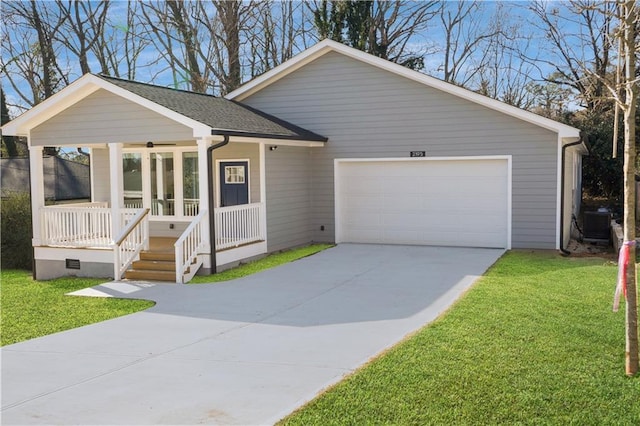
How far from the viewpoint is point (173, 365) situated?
20.3 ft

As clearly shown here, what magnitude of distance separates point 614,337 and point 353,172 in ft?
32.1

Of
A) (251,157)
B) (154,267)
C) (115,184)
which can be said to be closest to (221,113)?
(251,157)

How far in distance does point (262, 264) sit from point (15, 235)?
7717 mm

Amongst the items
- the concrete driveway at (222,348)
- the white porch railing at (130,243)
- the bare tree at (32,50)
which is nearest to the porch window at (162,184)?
the white porch railing at (130,243)

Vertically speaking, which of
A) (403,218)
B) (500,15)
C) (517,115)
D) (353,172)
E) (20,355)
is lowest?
(20,355)

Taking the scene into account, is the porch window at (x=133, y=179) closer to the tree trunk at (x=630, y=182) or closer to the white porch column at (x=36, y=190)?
the white porch column at (x=36, y=190)

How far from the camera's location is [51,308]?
31.0ft

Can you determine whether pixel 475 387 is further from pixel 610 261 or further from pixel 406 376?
pixel 610 261

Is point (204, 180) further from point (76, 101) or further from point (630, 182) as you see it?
point (630, 182)

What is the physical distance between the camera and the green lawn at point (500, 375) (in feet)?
15.2

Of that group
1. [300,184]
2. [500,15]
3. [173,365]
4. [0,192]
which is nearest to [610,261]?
[300,184]

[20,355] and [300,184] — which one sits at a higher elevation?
[300,184]

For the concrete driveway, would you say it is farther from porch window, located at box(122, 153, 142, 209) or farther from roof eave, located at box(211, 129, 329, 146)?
porch window, located at box(122, 153, 142, 209)

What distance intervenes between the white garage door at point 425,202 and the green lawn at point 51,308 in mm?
6623
